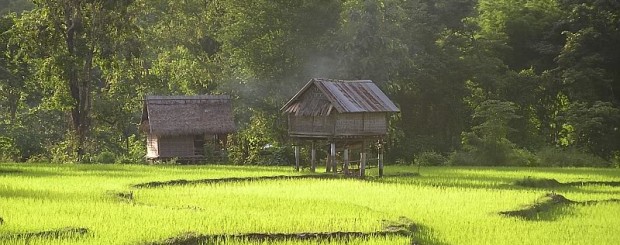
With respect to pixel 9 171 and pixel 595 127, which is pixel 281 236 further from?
pixel 595 127

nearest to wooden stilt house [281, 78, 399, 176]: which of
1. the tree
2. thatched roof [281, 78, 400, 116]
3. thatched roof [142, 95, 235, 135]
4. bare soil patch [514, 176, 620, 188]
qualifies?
thatched roof [281, 78, 400, 116]

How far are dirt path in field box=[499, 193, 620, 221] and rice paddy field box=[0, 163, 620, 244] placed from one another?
0.04m

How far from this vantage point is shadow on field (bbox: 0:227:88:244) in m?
11.9

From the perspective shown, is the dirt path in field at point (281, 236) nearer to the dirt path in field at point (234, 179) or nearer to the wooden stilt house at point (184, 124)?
the dirt path in field at point (234, 179)

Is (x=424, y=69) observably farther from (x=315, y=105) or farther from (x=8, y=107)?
(x=8, y=107)

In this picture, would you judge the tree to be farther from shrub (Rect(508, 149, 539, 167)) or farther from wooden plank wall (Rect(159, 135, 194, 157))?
wooden plank wall (Rect(159, 135, 194, 157))

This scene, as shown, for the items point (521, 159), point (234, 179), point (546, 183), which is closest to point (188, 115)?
point (234, 179)

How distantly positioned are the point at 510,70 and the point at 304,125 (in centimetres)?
1699

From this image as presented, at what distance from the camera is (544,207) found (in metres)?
18.3

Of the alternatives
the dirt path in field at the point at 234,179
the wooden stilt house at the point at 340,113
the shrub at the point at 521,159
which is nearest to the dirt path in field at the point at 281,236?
the dirt path in field at the point at 234,179

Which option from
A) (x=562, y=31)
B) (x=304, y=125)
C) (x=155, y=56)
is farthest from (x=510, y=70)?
(x=155, y=56)

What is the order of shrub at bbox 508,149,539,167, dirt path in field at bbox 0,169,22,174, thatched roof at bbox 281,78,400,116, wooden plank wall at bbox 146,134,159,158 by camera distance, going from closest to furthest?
1. dirt path in field at bbox 0,169,22,174
2. thatched roof at bbox 281,78,400,116
3. shrub at bbox 508,149,539,167
4. wooden plank wall at bbox 146,134,159,158

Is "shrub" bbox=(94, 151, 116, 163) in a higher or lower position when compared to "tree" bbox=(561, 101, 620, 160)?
lower

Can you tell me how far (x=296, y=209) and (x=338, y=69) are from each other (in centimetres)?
2090
